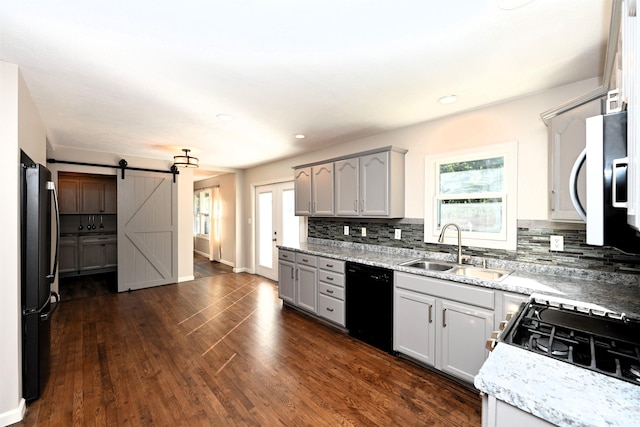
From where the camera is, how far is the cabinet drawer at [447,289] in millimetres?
2193

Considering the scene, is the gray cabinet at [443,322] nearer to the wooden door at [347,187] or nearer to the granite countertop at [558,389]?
the granite countertop at [558,389]

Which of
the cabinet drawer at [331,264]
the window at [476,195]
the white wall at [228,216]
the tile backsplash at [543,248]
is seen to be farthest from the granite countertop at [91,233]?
the window at [476,195]

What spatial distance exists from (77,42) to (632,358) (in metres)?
3.02

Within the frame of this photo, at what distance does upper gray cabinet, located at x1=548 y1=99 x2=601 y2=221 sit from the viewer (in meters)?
1.85

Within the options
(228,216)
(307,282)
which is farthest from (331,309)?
(228,216)

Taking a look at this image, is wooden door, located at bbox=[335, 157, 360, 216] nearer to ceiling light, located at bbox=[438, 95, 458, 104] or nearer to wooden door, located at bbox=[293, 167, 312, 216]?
wooden door, located at bbox=[293, 167, 312, 216]

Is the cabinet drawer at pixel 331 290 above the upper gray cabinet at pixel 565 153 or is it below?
below

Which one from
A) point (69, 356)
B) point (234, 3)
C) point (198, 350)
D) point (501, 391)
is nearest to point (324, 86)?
point (234, 3)

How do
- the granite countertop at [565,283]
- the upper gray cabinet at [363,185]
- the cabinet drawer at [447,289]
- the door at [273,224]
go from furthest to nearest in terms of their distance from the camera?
the door at [273,224] → the upper gray cabinet at [363,185] → the cabinet drawer at [447,289] → the granite countertop at [565,283]

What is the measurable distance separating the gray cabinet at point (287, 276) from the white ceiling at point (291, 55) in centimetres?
187

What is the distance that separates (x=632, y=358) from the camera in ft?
3.20

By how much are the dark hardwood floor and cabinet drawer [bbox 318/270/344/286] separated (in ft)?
1.86

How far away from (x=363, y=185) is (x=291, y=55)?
192 centimetres

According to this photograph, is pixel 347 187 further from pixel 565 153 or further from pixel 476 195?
pixel 565 153
